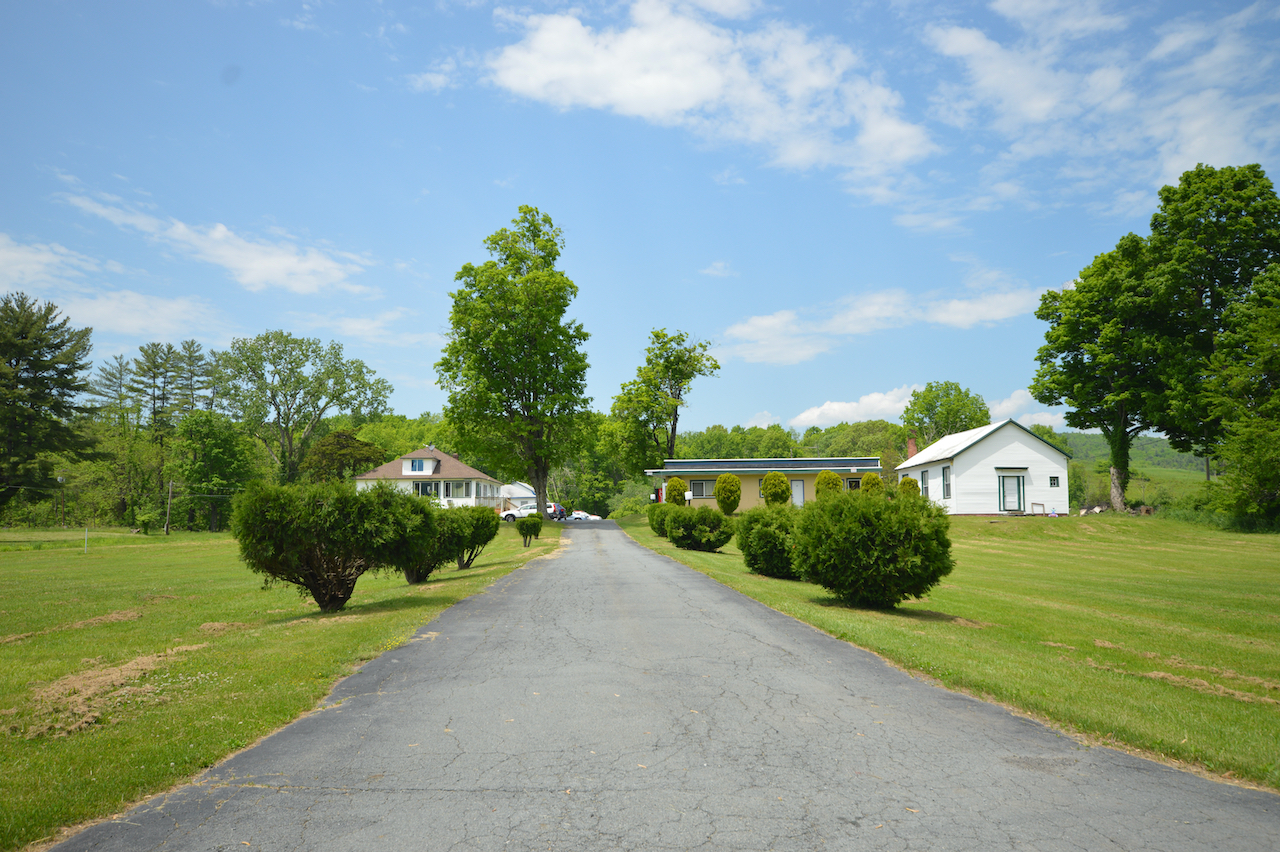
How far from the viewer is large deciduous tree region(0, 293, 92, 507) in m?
44.3

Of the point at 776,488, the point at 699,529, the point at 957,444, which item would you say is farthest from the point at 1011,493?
the point at 699,529

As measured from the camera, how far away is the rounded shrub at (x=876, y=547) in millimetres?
12078

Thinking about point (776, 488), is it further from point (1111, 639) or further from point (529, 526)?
point (1111, 639)

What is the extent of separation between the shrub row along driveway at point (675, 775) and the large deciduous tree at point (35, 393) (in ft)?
173

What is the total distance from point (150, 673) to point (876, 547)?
10838mm

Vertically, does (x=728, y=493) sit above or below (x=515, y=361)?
below

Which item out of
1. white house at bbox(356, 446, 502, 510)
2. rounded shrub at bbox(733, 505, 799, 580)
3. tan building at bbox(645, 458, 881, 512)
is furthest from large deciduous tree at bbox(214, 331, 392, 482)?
rounded shrub at bbox(733, 505, 799, 580)

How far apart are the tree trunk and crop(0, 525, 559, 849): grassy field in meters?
38.1

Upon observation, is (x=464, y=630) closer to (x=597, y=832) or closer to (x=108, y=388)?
(x=597, y=832)

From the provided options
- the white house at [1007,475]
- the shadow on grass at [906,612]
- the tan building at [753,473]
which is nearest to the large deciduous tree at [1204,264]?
the white house at [1007,475]

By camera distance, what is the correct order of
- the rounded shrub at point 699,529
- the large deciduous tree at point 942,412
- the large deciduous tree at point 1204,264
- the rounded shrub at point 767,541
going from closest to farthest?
1. the rounded shrub at point 767,541
2. the rounded shrub at point 699,529
3. the large deciduous tree at point 1204,264
4. the large deciduous tree at point 942,412

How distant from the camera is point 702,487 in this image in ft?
160

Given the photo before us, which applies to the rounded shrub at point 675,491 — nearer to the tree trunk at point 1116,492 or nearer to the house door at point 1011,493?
the house door at point 1011,493

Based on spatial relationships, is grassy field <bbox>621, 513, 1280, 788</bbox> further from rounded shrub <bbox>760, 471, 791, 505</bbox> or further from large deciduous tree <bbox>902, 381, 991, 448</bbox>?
large deciduous tree <bbox>902, 381, 991, 448</bbox>
